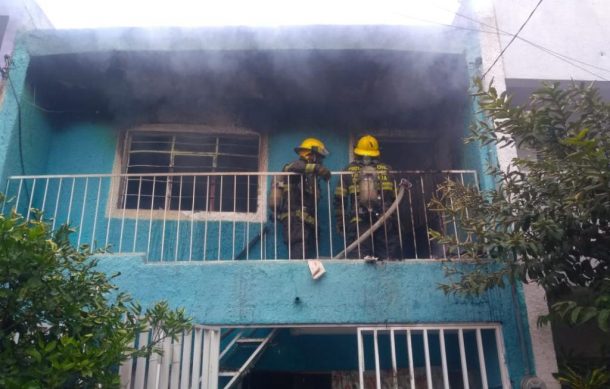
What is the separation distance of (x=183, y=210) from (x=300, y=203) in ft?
5.06

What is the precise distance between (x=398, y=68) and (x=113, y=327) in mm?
4083

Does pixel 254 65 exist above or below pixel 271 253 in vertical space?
above

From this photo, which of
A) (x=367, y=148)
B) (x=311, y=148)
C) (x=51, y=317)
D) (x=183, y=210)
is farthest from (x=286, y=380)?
(x=51, y=317)

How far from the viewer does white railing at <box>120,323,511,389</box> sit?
437cm

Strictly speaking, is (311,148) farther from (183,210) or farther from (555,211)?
(555,211)

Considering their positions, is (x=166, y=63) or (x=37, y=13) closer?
(x=166, y=63)

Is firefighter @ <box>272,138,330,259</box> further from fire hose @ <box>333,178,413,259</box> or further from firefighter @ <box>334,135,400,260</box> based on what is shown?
fire hose @ <box>333,178,413,259</box>

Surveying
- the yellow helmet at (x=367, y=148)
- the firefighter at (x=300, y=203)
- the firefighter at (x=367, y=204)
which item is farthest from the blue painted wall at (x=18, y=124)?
the yellow helmet at (x=367, y=148)

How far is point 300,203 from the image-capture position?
5.77m

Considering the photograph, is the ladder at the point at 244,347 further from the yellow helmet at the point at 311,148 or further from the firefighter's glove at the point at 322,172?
the yellow helmet at the point at 311,148

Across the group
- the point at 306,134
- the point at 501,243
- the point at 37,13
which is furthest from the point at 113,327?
the point at 37,13

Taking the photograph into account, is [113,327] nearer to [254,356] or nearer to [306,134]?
[254,356]

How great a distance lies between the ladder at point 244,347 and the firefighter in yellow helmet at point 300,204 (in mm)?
887

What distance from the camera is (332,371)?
595 cm
